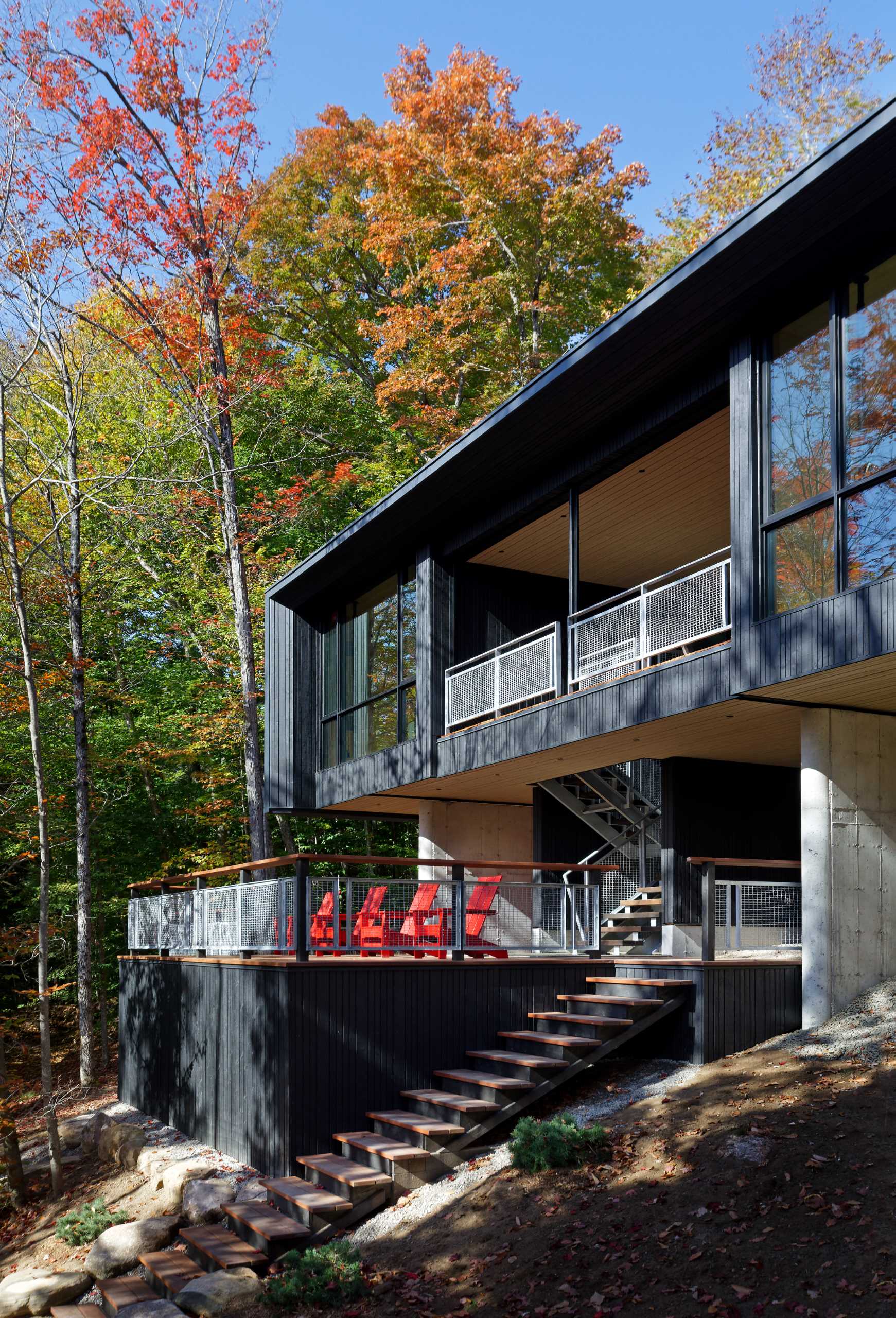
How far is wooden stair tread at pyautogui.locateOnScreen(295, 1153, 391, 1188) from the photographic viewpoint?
29.5 feet

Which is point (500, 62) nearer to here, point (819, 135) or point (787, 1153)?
point (819, 135)

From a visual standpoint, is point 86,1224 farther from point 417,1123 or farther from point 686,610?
point 686,610

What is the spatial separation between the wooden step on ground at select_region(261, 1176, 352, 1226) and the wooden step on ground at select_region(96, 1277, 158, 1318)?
116 centimetres

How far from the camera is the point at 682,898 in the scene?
1333 cm

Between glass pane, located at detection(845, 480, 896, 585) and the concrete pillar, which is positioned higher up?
glass pane, located at detection(845, 480, 896, 585)

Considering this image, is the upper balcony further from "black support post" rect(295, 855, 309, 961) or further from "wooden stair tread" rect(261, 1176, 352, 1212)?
"wooden stair tread" rect(261, 1176, 352, 1212)

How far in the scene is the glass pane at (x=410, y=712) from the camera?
53.8 ft

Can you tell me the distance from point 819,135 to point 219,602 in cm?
1920

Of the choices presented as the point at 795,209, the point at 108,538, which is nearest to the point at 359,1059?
the point at 795,209

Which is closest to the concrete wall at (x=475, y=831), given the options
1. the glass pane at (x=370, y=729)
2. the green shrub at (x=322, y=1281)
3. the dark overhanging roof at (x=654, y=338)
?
the glass pane at (x=370, y=729)

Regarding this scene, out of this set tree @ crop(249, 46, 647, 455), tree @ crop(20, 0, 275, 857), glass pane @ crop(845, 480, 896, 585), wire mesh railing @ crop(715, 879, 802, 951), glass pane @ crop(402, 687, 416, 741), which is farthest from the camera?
tree @ crop(249, 46, 647, 455)

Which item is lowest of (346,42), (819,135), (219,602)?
(219,602)

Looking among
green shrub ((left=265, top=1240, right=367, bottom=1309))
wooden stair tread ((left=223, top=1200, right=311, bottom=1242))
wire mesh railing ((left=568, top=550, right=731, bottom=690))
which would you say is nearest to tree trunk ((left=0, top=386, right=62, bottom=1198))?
wooden stair tread ((left=223, top=1200, right=311, bottom=1242))

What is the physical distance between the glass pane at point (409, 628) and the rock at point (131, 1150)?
6951mm
